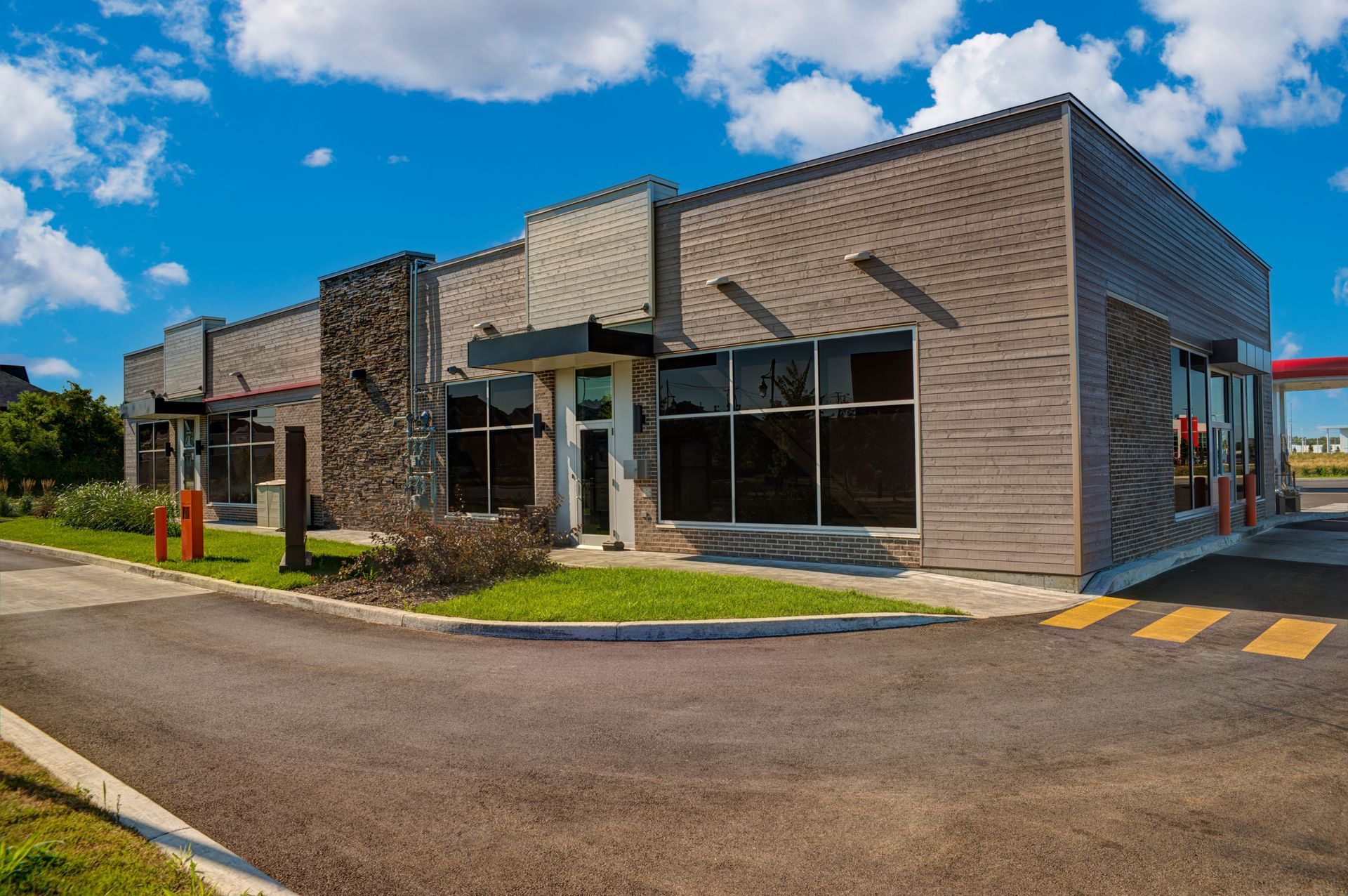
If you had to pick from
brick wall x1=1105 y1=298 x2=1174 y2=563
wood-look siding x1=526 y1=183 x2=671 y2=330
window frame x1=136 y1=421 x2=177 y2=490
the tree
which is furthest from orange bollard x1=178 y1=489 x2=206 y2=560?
the tree

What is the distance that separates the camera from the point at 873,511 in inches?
497

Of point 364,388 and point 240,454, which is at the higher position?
point 364,388

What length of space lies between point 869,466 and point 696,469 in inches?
132

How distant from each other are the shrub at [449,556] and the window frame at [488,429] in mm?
4781

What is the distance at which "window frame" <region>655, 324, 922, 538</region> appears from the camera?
12.1 metres

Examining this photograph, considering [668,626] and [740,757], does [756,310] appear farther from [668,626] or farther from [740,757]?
[740,757]

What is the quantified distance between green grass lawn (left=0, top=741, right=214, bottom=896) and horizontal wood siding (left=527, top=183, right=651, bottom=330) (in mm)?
12039

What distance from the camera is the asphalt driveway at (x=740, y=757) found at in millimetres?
3828

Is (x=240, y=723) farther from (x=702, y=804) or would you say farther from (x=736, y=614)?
(x=736, y=614)

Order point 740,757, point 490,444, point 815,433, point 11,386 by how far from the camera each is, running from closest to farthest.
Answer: point 740,757
point 815,433
point 490,444
point 11,386

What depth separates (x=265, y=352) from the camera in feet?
84.3

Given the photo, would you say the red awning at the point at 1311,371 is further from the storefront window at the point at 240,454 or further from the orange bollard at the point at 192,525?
the storefront window at the point at 240,454

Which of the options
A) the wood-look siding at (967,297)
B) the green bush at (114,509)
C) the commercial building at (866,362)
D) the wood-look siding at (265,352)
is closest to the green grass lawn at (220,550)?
the green bush at (114,509)

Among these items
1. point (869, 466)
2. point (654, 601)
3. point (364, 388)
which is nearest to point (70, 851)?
point (654, 601)
